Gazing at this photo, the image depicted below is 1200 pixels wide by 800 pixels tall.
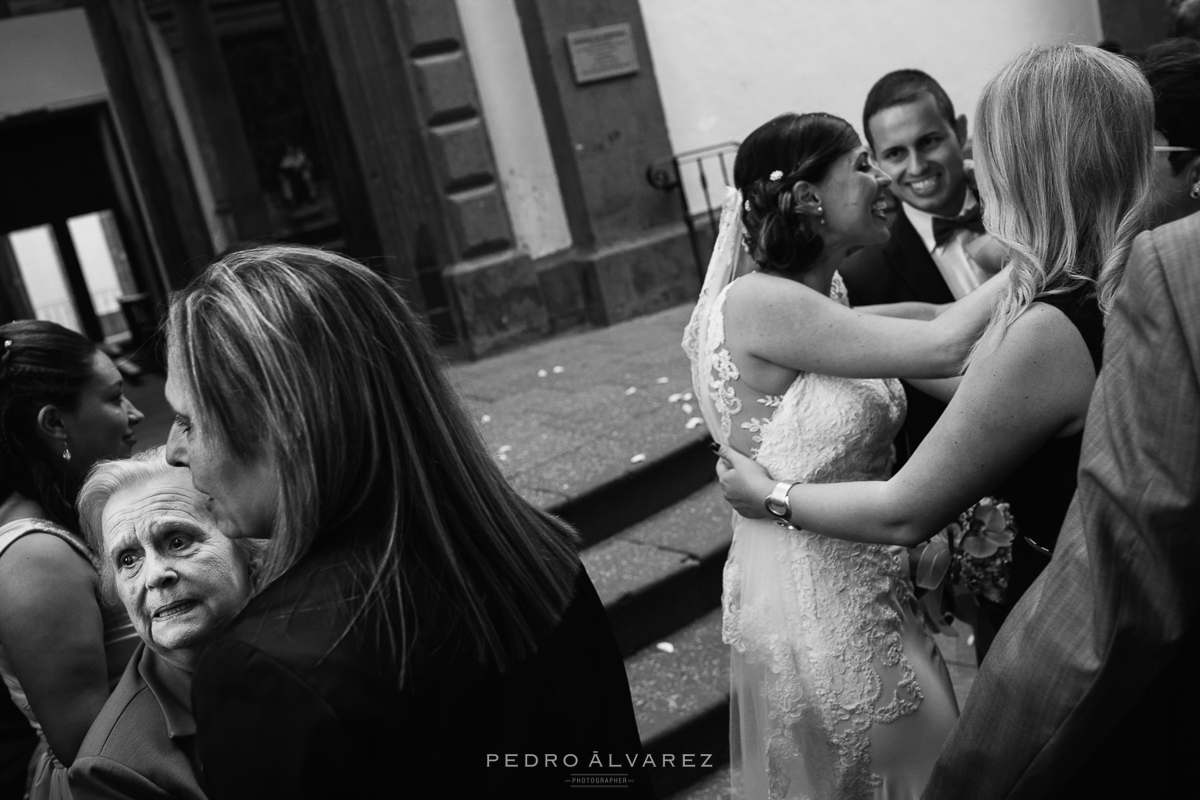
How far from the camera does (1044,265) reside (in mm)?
1690

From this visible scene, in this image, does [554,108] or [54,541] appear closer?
[54,541]

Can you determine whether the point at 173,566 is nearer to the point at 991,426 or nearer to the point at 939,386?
the point at 991,426

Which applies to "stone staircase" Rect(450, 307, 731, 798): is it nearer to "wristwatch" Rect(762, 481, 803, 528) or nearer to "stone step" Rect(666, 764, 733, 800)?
"stone step" Rect(666, 764, 733, 800)

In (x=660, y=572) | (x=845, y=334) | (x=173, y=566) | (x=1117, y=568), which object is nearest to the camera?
(x=1117, y=568)

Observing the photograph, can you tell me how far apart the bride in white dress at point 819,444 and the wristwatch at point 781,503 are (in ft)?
0.37

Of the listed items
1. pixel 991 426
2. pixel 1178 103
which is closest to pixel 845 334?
pixel 991 426

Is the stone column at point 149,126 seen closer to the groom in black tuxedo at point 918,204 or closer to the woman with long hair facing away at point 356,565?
the groom in black tuxedo at point 918,204

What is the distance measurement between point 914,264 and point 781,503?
1074 millimetres

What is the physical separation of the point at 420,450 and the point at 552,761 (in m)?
0.45

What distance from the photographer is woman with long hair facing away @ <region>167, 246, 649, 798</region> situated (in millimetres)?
1193

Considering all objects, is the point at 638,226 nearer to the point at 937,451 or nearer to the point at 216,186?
the point at 937,451

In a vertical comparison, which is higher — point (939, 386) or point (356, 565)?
point (356, 565)

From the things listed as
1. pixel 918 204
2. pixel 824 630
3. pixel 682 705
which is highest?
pixel 918 204

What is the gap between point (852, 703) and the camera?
88.7 inches
